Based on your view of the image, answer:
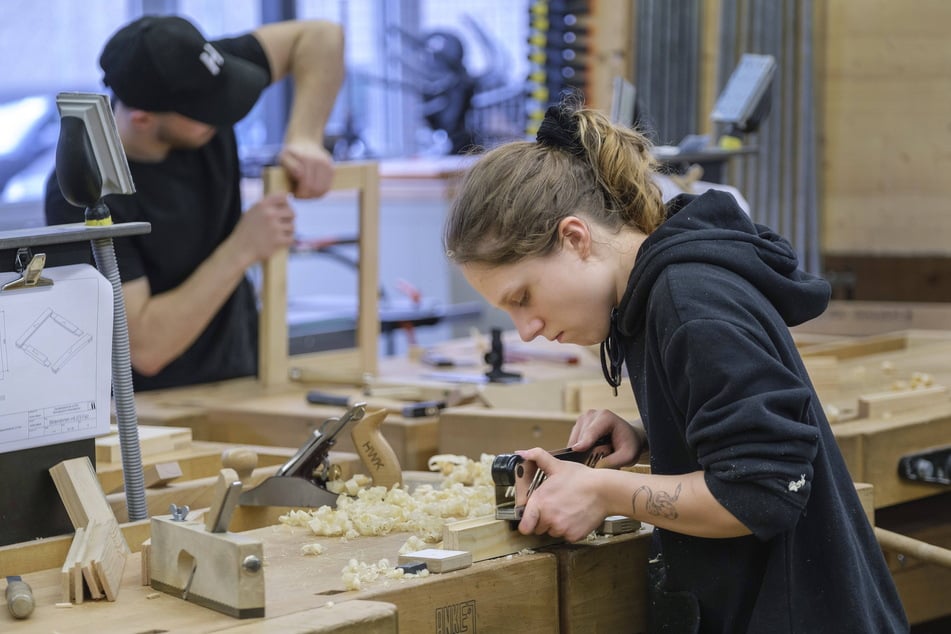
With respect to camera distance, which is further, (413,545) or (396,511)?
(396,511)

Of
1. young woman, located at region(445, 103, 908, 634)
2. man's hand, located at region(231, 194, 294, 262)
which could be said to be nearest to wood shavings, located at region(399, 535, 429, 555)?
young woman, located at region(445, 103, 908, 634)

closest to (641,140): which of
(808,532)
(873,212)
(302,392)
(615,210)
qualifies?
(615,210)

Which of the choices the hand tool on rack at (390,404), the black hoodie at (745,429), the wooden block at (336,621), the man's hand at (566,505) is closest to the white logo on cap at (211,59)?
the hand tool on rack at (390,404)

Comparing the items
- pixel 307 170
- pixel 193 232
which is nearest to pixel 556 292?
pixel 307 170

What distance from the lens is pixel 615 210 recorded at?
1.44m

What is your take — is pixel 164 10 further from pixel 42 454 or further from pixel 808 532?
pixel 808 532

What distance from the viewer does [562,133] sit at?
1.47 m

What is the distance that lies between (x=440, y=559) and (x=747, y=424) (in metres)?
0.35

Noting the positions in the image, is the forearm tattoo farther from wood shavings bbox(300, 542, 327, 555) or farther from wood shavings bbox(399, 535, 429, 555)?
wood shavings bbox(300, 542, 327, 555)

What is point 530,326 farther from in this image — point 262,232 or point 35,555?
point 262,232

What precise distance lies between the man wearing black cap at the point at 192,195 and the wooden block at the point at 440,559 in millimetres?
1356

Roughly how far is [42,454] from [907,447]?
4.79 feet

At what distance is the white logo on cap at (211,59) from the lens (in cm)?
251

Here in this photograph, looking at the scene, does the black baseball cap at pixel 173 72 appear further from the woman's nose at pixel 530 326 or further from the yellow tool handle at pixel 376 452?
the woman's nose at pixel 530 326
